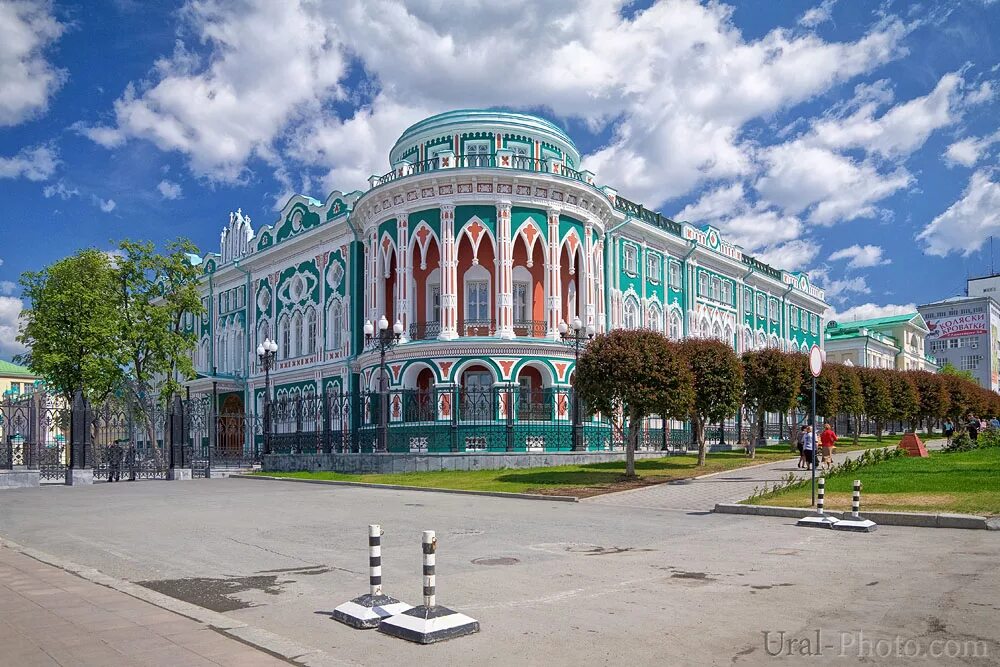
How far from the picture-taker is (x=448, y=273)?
34250mm

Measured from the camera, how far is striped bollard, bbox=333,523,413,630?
23.5ft

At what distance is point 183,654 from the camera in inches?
245

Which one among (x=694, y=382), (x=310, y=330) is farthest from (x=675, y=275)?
(x=694, y=382)

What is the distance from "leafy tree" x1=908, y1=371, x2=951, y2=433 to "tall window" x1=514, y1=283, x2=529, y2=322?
82.7 feet

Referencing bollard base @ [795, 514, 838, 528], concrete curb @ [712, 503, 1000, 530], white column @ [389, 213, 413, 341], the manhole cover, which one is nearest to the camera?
the manhole cover

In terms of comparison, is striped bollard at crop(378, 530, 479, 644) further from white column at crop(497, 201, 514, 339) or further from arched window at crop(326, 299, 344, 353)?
arched window at crop(326, 299, 344, 353)

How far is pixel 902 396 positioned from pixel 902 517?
112 ft

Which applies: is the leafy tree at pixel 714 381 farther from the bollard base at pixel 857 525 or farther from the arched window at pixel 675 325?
the arched window at pixel 675 325

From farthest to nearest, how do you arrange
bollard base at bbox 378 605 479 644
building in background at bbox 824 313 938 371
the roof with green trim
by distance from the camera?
the roof with green trim < building in background at bbox 824 313 938 371 < bollard base at bbox 378 605 479 644

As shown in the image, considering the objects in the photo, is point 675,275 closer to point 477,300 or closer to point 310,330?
point 477,300

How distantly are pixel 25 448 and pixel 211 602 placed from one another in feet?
90.2

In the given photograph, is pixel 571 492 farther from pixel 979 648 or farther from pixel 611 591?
pixel 979 648

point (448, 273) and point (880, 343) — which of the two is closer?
point (448, 273)

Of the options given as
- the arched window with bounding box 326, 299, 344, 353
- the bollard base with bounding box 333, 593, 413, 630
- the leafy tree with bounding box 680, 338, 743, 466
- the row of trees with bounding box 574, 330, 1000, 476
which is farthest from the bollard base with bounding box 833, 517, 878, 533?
the arched window with bounding box 326, 299, 344, 353
